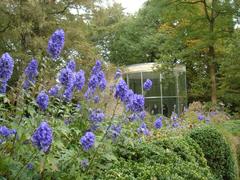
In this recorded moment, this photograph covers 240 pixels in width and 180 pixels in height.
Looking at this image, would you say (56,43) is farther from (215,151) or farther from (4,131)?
(215,151)

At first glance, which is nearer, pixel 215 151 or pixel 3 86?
pixel 3 86

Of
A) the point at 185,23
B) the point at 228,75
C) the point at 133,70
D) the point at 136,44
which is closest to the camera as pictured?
the point at 228,75

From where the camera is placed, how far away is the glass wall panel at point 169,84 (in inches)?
999

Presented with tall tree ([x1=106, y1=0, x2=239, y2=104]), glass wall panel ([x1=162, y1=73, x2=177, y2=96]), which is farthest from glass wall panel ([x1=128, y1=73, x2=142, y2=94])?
tall tree ([x1=106, y1=0, x2=239, y2=104])

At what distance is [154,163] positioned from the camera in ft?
15.3

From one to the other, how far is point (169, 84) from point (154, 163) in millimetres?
22300

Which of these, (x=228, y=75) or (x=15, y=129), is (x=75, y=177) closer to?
(x=15, y=129)

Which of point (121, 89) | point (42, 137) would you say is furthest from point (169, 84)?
point (42, 137)

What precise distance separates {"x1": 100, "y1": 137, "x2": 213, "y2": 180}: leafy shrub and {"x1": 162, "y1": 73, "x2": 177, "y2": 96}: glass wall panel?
19.7 metres

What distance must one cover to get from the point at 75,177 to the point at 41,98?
669mm

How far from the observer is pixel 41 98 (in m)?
3.03

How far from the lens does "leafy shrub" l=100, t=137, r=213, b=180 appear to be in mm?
4188

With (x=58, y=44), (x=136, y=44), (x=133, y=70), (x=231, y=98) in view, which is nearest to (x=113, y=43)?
(x=136, y=44)

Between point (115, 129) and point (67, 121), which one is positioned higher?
point (67, 121)
